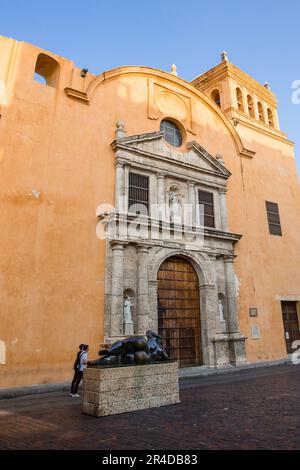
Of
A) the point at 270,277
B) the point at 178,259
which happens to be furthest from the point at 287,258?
the point at 178,259

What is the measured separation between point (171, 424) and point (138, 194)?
815cm

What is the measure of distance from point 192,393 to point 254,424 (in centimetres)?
276

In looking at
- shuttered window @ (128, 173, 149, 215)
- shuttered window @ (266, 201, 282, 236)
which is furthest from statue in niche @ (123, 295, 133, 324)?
shuttered window @ (266, 201, 282, 236)

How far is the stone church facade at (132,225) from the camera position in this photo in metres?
9.02

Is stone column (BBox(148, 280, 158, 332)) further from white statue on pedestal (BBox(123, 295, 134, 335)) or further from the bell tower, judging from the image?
the bell tower

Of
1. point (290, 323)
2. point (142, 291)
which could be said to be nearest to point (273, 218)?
point (290, 323)

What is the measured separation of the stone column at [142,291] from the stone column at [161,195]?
166 cm

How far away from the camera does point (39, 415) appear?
217 inches

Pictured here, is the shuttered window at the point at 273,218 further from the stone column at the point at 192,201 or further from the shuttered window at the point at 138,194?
the shuttered window at the point at 138,194

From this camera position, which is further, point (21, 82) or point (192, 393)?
point (21, 82)

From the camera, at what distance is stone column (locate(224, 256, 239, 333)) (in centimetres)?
1215

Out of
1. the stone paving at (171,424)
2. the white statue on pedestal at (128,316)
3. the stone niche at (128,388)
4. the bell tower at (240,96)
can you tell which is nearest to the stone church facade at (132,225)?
the white statue on pedestal at (128,316)

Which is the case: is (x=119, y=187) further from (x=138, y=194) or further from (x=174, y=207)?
(x=174, y=207)

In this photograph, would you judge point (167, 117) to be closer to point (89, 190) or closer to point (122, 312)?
point (89, 190)
